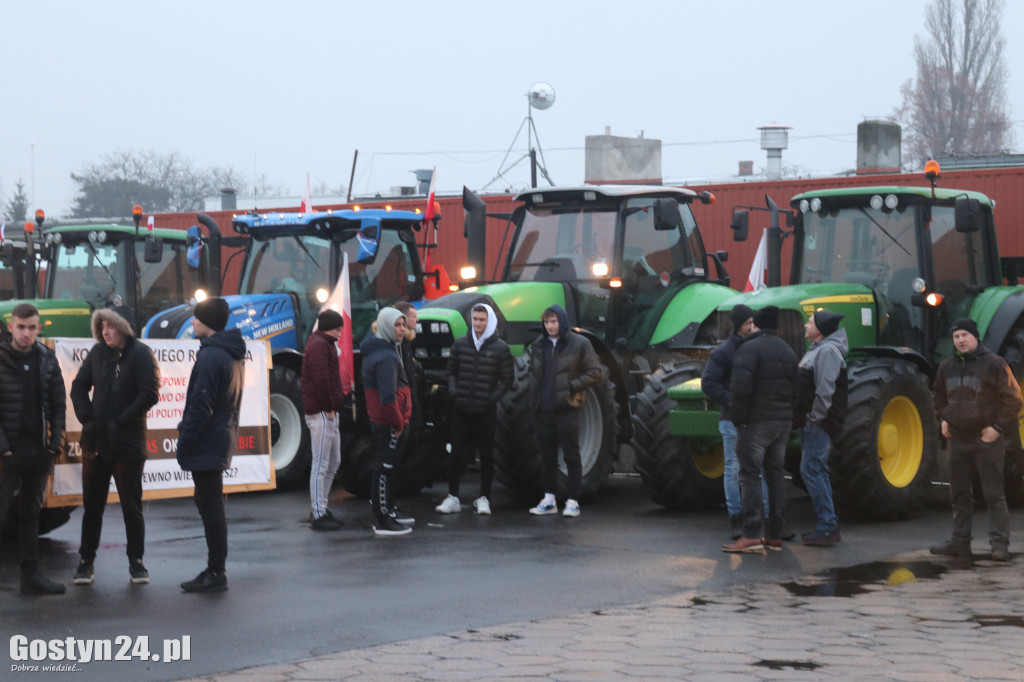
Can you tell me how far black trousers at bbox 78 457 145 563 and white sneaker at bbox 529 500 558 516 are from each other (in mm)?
4020

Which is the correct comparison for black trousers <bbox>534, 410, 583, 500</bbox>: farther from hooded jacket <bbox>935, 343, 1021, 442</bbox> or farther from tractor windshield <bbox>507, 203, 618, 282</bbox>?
hooded jacket <bbox>935, 343, 1021, 442</bbox>

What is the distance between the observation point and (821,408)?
1011 centimetres

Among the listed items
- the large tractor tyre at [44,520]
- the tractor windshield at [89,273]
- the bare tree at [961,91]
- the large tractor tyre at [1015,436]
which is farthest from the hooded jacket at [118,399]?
the bare tree at [961,91]

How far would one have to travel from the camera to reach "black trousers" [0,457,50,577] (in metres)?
8.32

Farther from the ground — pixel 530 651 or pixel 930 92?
pixel 930 92

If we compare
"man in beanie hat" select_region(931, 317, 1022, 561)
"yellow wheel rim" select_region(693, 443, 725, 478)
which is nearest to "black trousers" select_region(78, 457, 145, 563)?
"yellow wheel rim" select_region(693, 443, 725, 478)

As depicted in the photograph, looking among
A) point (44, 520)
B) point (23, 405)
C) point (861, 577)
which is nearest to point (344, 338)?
point (44, 520)

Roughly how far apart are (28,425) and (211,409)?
1.11 meters

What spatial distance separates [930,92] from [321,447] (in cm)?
5966

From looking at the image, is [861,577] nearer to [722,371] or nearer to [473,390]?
[722,371]

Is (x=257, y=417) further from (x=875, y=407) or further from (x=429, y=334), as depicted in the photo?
(x=875, y=407)

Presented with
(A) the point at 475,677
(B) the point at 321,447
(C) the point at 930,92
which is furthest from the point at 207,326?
(C) the point at 930,92

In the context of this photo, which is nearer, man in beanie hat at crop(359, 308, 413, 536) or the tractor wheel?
man in beanie hat at crop(359, 308, 413, 536)

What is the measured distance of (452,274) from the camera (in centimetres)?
2222
